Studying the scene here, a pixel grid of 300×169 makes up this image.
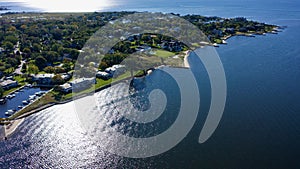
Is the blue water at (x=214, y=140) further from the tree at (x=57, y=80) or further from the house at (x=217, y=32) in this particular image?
the house at (x=217, y=32)

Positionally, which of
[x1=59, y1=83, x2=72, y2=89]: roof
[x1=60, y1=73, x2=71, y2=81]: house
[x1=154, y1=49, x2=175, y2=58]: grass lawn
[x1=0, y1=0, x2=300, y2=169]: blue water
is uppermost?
[x1=154, y1=49, x2=175, y2=58]: grass lawn

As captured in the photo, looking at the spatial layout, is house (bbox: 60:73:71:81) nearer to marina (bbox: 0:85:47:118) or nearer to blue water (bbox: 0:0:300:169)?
marina (bbox: 0:85:47:118)

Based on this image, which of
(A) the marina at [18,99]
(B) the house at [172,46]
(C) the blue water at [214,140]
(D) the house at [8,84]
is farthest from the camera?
(B) the house at [172,46]

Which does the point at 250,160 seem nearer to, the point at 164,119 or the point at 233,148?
the point at 233,148

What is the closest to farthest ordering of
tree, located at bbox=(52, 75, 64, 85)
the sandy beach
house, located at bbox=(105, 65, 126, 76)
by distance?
tree, located at bbox=(52, 75, 64, 85)
house, located at bbox=(105, 65, 126, 76)
the sandy beach

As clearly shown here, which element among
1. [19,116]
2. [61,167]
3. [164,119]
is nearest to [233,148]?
[164,119]

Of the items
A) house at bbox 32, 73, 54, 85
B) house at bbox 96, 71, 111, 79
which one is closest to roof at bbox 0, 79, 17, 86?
house at bbox 32, 73, 54, 85

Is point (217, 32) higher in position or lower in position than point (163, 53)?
higher

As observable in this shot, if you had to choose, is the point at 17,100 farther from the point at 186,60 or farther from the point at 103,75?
the point at 186,60

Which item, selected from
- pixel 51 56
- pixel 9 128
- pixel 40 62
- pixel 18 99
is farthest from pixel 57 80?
pixel 51 56

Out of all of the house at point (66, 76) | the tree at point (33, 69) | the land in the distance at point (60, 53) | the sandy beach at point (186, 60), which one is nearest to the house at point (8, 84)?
the land in the distance at point (60, 53)

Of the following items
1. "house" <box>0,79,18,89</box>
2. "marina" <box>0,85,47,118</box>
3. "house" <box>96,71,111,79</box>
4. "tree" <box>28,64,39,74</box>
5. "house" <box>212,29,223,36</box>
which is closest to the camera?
"marina" <box>0,85,47,118</box>
